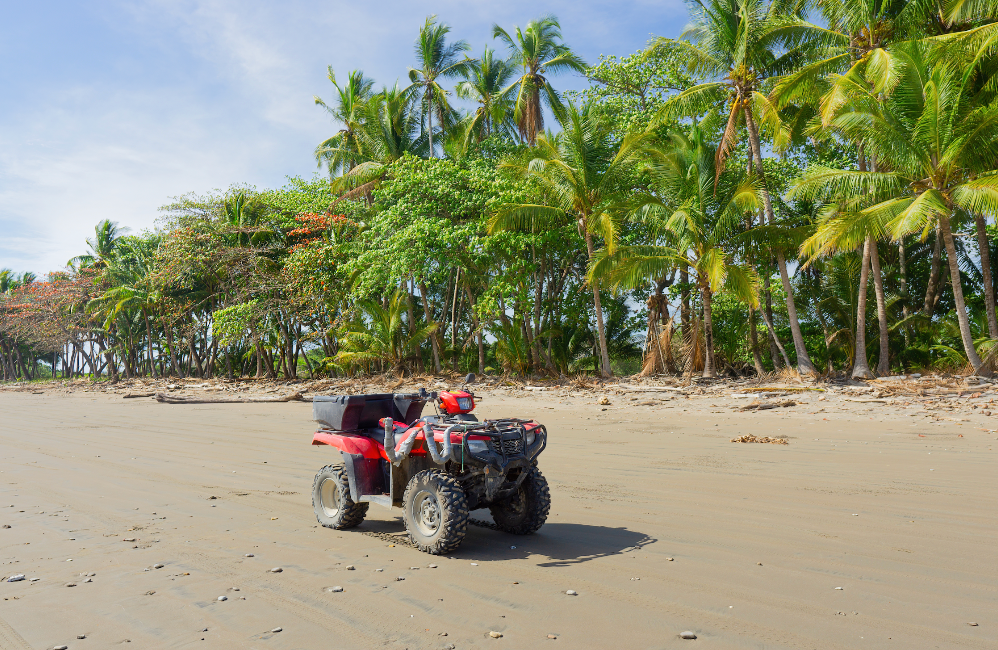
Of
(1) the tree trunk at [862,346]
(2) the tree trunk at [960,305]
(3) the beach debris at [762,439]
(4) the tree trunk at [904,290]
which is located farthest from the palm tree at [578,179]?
(3) the beach debris at [762,439]

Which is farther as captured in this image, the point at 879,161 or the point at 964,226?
the point at 964,226

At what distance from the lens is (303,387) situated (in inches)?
860

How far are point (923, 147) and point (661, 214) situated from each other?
607cm

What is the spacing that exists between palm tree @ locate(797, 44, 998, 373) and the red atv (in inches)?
470

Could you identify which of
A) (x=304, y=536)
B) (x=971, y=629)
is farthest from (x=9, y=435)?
(x=971, y=629)

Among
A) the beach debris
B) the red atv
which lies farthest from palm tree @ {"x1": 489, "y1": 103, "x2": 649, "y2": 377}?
the red atv

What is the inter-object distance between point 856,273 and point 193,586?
21.3 metres

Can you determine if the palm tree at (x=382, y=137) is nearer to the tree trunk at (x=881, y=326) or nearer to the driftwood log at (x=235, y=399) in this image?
the driftwood log at (x=235, y=399)

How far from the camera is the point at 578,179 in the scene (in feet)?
63.7

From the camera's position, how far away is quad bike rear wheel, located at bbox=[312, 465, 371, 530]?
519 centimetres

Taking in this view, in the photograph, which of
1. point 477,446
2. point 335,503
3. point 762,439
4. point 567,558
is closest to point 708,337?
point 762,439

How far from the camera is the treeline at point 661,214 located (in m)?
15.2

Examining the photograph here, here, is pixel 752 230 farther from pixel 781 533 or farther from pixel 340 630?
pixel 340 630

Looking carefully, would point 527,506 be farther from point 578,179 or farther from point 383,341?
point 383,341
